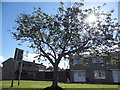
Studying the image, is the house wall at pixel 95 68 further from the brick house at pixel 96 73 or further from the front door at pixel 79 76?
the front door at pixel 79 76

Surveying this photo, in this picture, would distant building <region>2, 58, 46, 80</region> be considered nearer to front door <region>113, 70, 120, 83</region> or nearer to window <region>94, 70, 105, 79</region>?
window <region>94, 70, 105, 79</region>

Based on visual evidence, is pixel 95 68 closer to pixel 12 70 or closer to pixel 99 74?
pixel 99 74

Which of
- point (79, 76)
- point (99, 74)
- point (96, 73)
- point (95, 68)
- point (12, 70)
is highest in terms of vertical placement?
point (95, 68)

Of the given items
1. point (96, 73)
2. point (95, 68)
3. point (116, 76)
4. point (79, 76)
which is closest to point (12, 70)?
point (79, 76)

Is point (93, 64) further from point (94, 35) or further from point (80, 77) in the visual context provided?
point (94, 35)

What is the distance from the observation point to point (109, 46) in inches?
468

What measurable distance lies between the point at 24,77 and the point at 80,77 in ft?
57.4

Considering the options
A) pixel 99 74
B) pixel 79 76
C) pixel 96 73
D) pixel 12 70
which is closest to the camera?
pixel 99 74

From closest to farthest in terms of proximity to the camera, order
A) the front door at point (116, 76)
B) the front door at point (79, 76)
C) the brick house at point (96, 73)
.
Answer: the front door at point (116, 76) < the brick house at point (96, 73) < the front door at point (79, 76)

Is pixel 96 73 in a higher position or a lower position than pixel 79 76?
higher

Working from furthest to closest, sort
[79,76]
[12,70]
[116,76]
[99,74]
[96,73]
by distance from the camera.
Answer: [12,70] → [79,76] → [96,73] → [99,74] → [116,76]

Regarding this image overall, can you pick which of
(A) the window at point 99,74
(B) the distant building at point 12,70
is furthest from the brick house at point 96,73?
(B) the distant building at point 12,70

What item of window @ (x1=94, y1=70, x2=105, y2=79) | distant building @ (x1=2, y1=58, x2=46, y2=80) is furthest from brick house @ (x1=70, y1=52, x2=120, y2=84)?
distant building @ (x1=2, y1=58, x2=46, y2=80)

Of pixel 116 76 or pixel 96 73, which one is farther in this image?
pixel 96 73
